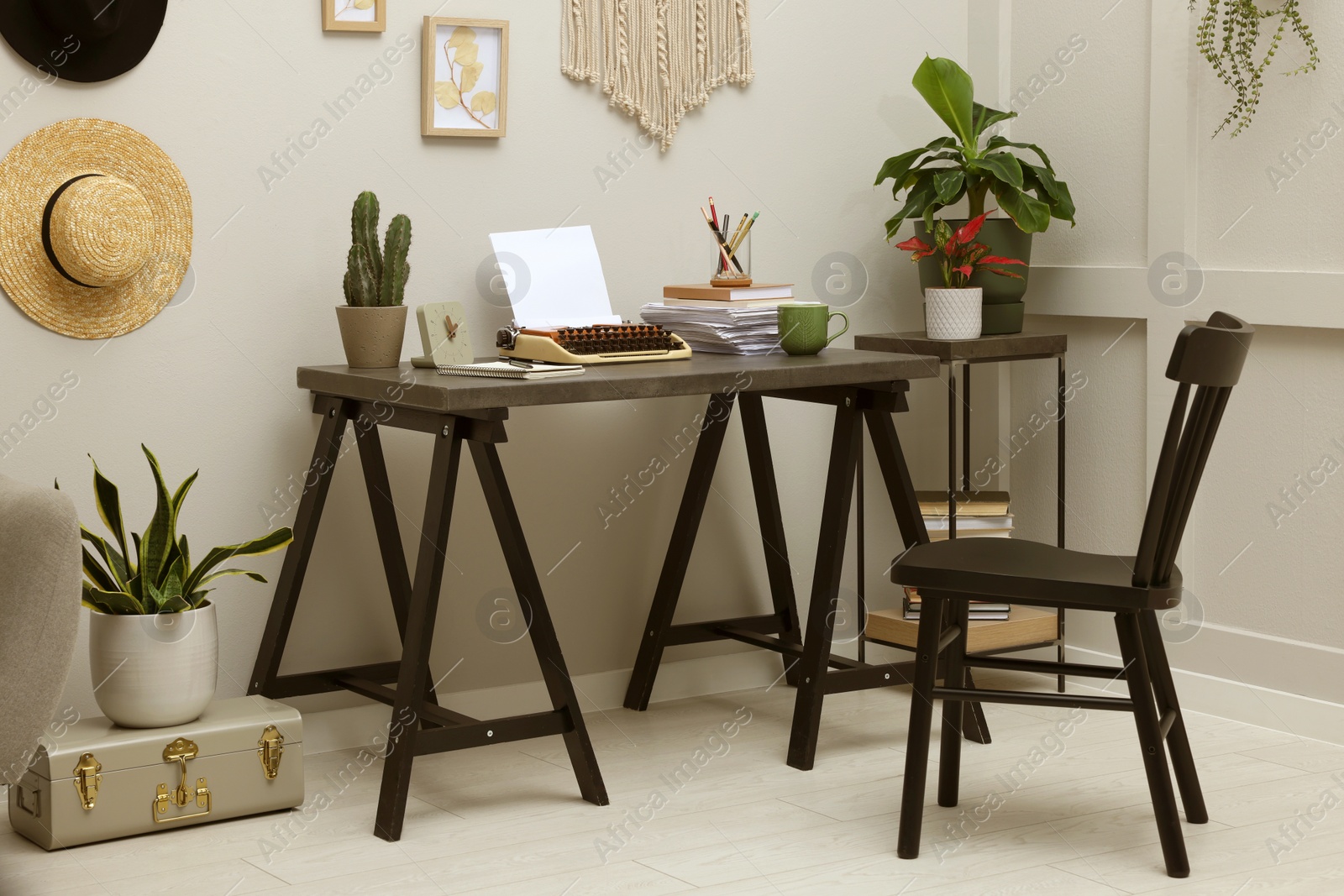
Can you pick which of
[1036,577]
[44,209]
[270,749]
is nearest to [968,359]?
[1036,577]

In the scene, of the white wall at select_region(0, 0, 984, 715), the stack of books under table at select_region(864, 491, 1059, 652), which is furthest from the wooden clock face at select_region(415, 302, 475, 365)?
the stack of books under table at select_region(864, 491, 1059, 652)

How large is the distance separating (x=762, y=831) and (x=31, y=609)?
126 centimetres

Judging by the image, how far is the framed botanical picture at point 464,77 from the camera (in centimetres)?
294

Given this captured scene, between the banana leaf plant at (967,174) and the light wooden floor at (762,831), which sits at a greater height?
the banana leaf plant at (967,174)

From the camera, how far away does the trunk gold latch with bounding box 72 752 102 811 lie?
7.82 feet

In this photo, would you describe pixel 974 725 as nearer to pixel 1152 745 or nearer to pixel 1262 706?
Result: pixel 1262 706

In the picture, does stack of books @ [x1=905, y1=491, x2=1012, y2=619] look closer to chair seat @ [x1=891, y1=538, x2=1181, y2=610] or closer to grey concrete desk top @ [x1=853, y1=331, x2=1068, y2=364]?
grey concrete desk top @ [x1=853, y1=331, x2=1068, y2=364]

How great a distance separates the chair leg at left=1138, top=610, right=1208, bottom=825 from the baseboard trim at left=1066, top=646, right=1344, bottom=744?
60 cm

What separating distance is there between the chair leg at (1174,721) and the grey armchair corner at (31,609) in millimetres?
1647

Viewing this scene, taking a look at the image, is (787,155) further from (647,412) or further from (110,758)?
(110,758)

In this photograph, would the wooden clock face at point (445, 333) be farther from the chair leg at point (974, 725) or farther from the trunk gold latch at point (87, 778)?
the chair leg at point (974, 725)

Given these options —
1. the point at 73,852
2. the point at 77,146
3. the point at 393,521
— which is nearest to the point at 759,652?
the point at 393,521

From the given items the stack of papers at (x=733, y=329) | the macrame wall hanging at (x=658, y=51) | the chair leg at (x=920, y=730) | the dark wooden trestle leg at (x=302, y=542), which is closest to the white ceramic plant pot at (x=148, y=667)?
the dark wooden trestle leg at (x=302, y=542)

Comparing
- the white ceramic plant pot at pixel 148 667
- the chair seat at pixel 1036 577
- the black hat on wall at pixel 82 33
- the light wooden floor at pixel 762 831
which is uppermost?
the black hat on wall at pixel 82 33
